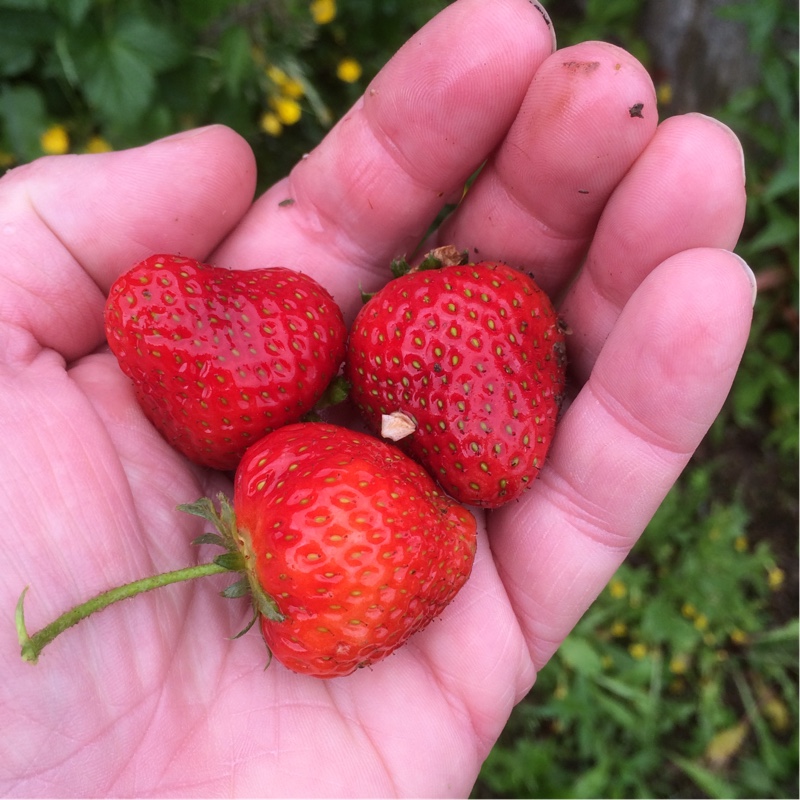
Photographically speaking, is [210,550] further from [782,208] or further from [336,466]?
[782,208]

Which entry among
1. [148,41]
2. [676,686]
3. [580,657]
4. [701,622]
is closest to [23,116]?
[148,41]

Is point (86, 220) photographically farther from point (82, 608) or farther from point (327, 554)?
point (327, 554)

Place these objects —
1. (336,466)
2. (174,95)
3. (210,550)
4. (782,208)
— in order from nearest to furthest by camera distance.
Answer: (336,466) < (210,550) < (174,95) < (782,208)

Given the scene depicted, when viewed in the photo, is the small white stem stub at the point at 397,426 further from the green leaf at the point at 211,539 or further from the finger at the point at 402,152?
the finger at the point at 402,152

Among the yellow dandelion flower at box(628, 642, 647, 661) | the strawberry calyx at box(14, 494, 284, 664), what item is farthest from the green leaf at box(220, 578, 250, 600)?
the yellow dandelion flower at box(628, 642, 647, 661)

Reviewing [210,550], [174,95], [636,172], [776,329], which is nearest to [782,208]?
[776,329]

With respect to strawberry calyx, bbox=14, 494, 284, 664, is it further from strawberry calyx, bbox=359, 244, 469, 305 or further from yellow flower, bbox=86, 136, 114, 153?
yellow flower, bbox=86, 136, 114, 153
